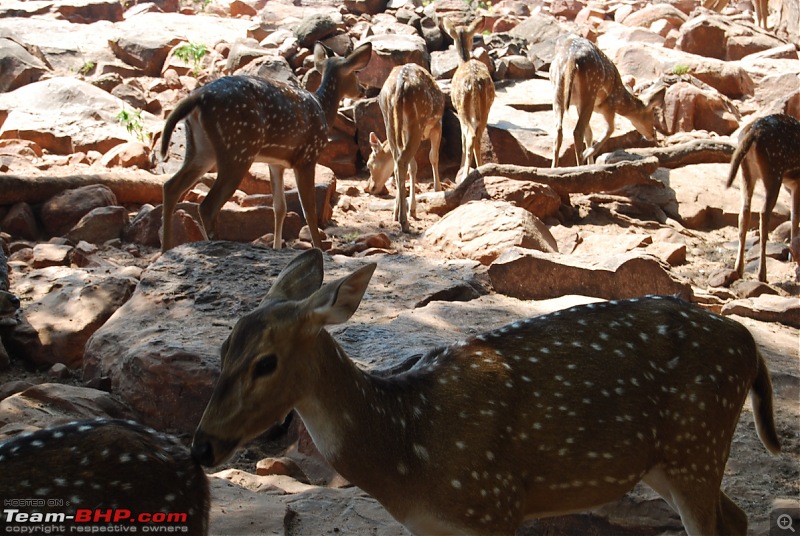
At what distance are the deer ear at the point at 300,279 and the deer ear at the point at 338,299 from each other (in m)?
0.40

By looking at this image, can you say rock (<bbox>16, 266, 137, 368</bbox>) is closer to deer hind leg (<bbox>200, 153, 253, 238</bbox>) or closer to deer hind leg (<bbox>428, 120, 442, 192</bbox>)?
deer hind leg (<bbox>200, 153, 253, 238</bbox>)

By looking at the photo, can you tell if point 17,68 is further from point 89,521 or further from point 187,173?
point 89,521

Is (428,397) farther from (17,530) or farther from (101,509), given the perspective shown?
(17,530)

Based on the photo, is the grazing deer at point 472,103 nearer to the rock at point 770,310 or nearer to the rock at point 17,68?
the rock at point 770,310

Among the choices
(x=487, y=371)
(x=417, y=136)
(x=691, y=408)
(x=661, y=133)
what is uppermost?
(x=487, y=371)

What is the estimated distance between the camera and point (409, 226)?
1168 cm

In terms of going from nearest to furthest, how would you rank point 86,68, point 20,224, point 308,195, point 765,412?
point 765,412, point 308,195, point 20,224, point 86,68

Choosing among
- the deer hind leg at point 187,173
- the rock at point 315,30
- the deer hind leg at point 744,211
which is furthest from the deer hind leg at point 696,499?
the rock at point 315,30

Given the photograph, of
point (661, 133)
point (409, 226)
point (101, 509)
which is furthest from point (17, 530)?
point (661, 133)

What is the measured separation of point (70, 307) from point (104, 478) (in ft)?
15.6

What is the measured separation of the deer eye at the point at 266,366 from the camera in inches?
112

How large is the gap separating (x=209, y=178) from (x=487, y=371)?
926 cm

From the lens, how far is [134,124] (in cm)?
1352

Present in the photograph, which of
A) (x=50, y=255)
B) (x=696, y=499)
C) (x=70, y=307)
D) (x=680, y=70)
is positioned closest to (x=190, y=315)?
(x=70, y=307)
